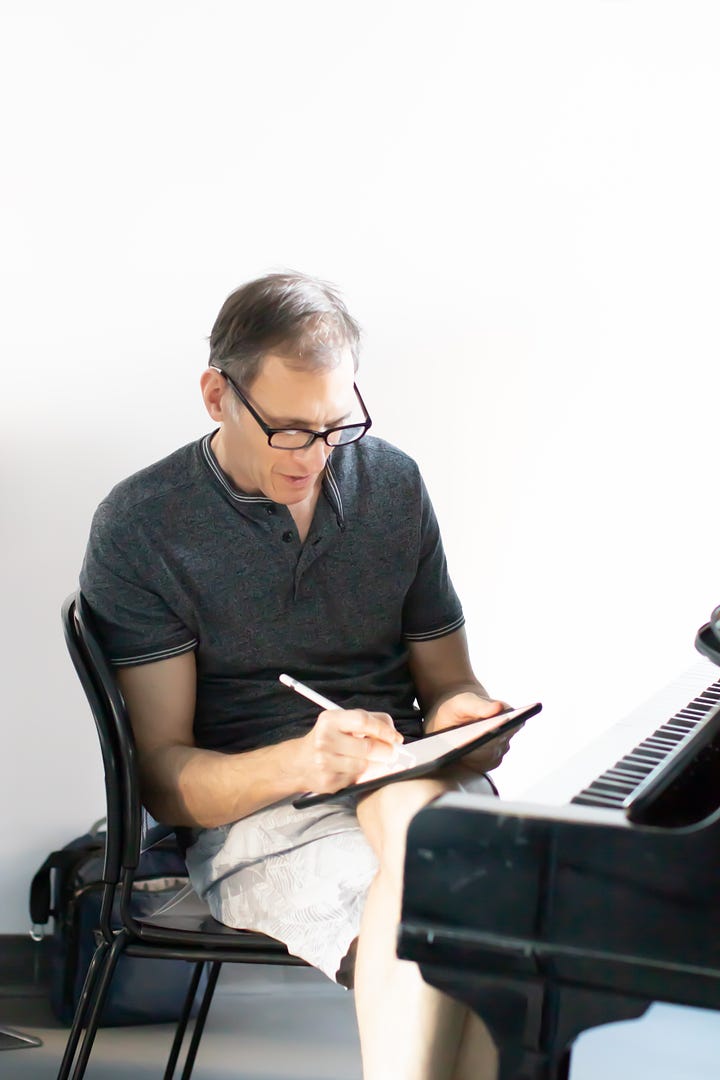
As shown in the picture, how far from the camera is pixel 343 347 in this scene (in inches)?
57.7

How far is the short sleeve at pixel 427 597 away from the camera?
1.64 meters

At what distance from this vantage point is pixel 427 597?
64.5 inches

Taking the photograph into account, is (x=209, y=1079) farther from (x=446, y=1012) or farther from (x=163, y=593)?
(x=446, y=1012)

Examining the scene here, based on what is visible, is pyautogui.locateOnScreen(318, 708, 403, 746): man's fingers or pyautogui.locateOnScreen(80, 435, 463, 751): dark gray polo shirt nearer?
pyautogui.locateOnScreen(318, 708, 403, 746): man's fingers

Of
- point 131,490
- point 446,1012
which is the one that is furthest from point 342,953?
point 131,490

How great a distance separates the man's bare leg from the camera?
0.99m

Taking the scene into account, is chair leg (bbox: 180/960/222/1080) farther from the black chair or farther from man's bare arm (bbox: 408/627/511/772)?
man's bare arm (bbox: 408/627/511/772)

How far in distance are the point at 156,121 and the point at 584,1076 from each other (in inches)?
68.6

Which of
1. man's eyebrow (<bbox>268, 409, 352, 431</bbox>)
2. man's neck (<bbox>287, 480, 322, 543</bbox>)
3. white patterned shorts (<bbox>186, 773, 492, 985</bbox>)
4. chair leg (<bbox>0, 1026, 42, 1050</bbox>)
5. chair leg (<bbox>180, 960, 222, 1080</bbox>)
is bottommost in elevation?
chair leg (<bbox>0, 1026, 42, 1050</bbox>)

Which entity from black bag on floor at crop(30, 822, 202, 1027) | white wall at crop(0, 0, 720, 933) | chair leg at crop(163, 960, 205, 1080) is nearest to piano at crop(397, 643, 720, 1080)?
chair leg at crop(163, 960, 205, 1080)

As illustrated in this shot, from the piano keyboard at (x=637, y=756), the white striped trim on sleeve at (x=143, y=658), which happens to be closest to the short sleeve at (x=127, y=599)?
the white striped trim on sleeve at (x=143, y=658)

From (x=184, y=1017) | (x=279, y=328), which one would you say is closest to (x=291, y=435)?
(x=279, y=328)

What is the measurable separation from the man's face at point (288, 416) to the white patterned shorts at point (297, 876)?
390mm

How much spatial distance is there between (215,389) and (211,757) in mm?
464
